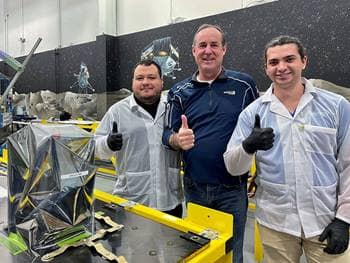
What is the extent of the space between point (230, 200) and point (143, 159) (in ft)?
1.57

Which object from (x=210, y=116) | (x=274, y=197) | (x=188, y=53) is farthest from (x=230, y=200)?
(x=188, y=53)

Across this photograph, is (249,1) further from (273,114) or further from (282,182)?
(282,182)

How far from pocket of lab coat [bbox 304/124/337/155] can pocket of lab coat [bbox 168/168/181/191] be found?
67 centimetres

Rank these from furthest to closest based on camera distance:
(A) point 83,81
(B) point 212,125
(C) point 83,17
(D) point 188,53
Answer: (C) point 83,17 → (A) point 83,81 → (D) point 188,53 → (B) point 212,125

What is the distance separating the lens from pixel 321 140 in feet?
3.73

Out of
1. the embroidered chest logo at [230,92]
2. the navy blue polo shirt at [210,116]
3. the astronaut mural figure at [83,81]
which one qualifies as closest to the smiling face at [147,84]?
the navy blue polo shirt at [210,116]

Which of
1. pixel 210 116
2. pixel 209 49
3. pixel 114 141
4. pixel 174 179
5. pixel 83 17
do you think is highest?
pixel 83 17

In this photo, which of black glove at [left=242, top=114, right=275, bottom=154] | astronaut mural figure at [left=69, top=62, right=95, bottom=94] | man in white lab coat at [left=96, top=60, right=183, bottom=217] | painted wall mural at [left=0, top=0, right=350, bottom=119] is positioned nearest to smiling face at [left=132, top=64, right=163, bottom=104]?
man in white lab coat at [left=96, top=60, right=183, bottom=217]

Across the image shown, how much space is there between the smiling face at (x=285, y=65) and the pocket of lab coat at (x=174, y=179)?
67cm

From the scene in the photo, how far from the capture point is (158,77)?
1.57 meters

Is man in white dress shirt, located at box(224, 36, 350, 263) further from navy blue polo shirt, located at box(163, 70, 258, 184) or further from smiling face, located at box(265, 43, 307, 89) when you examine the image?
navy blue polo shirt, located at box(163, 70, 258, 184)

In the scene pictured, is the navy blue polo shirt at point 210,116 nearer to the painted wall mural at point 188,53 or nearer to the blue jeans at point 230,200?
the blue jeans at point 230,200

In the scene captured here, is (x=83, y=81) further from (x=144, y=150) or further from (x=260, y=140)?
(x=260, y=140)

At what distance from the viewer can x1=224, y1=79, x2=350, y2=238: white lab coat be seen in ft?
3.70
